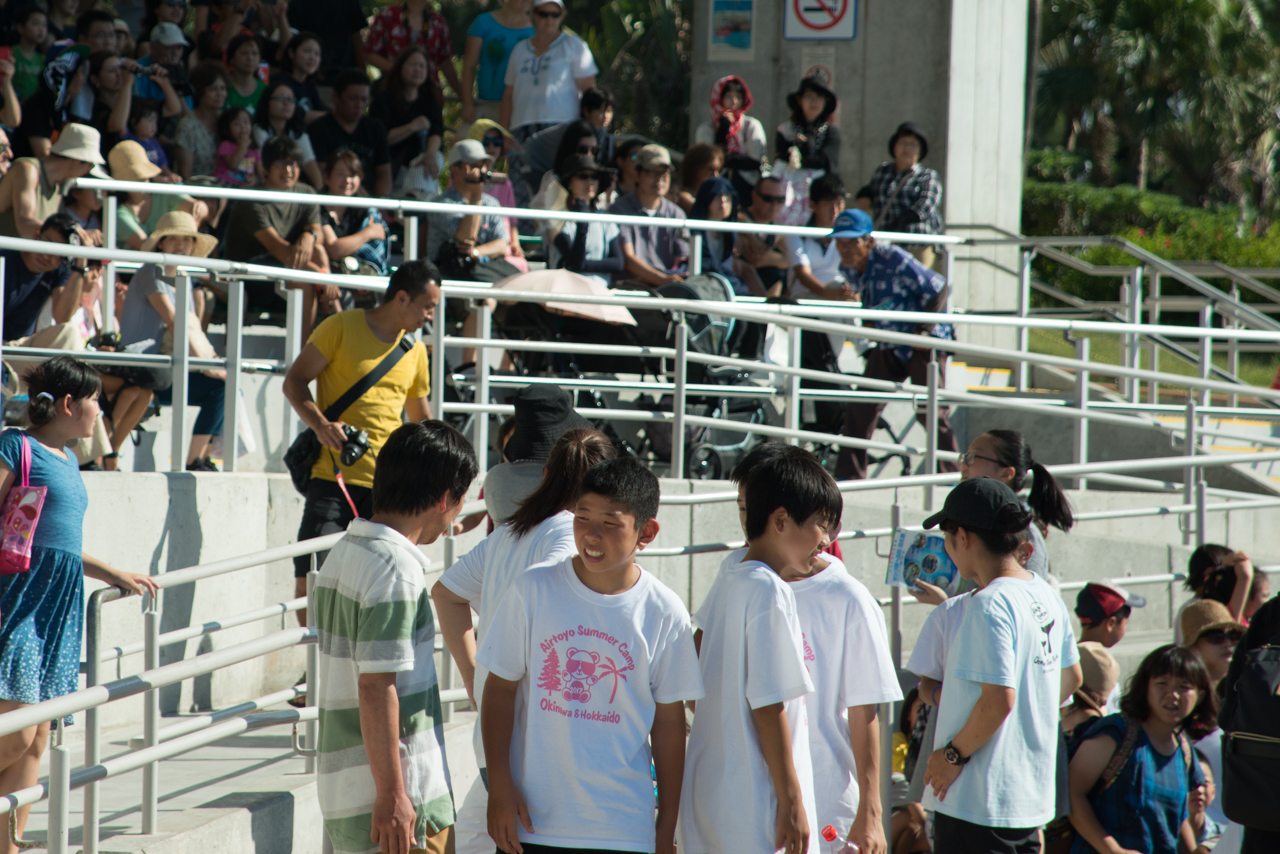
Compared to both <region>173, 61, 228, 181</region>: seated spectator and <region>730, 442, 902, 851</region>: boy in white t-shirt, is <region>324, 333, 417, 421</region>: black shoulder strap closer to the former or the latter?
<region>730, 442, 902, 851</region>: boy in white t-shirt

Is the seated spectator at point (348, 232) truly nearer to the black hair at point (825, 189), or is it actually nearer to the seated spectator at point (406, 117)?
the seated spectator at point (406, 117)

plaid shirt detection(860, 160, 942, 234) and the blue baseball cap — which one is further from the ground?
plaid shirt detection(860, 160, 942, 234)

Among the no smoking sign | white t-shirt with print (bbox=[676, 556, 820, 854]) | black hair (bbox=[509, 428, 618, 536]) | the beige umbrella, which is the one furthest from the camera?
the no smoking sign

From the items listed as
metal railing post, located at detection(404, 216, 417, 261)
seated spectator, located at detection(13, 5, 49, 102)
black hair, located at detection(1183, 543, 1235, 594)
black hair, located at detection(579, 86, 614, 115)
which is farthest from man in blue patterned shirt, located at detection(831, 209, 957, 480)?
seated spectator, located at detection(13, 5, 49, 102)

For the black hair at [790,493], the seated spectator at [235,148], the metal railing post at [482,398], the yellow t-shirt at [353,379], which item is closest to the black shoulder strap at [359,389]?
the yellow t-shirt at [353,379]

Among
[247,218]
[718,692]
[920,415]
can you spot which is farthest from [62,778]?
[920,415]

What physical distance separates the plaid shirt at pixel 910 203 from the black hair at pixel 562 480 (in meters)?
8.08

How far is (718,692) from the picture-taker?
332cm

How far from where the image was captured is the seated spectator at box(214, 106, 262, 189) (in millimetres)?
9977

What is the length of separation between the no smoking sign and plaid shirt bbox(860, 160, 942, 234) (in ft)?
10.2

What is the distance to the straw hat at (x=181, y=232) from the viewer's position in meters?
7.59

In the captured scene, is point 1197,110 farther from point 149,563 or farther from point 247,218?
point 149,563

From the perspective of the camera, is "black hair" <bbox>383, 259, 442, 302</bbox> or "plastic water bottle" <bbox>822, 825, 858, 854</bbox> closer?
"plastic water bottle" <bbox>822, 825, 858, 854</bbox>

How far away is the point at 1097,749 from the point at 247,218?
589cm
